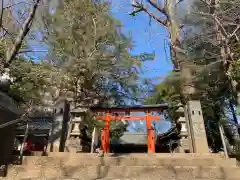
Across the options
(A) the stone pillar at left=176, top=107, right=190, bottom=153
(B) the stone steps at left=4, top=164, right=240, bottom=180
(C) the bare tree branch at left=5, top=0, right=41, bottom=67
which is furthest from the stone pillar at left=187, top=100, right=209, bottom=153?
(C) the bare tree branch at left=5, top=0, right=41, bottom=67

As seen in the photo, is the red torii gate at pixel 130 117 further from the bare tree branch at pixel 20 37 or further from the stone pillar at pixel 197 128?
the bare tree branch at pixel 20 37

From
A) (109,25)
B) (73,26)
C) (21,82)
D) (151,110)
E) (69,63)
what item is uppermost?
(109,25)

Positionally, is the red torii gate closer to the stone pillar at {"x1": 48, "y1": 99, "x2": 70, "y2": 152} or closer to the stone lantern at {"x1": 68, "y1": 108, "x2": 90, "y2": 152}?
the stone lantern at {"x1": 68, "y1": 108, "x2": 90, "y2": 152}

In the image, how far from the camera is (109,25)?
41.8ft

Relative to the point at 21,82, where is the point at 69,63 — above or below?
above

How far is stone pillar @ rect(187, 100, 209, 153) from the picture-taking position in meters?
7.89

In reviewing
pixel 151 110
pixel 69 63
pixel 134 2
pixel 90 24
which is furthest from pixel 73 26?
pixel 151 110

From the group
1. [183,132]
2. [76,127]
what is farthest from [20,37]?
[183,132]

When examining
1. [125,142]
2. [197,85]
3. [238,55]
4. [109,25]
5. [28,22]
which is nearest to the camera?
[28,22]

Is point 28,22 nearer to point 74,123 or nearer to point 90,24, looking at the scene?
point 74,123

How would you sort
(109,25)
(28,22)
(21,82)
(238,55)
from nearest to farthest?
(28,22) → (238,55) → (21,82) → (109,25)

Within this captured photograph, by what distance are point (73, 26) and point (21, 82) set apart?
12.1ft

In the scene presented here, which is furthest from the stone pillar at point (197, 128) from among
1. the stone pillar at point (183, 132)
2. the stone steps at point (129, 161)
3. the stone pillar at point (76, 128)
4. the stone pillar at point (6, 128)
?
the stone pillar at point (6, 128)

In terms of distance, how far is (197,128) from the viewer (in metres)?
8.20
